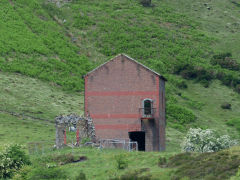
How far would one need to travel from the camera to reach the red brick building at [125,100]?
222 feet

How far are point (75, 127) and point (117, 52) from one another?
7363 cm

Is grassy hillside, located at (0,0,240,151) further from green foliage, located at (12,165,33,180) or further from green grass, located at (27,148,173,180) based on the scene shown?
green foliage, located at (12,165,33,180)

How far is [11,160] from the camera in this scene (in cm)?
4991

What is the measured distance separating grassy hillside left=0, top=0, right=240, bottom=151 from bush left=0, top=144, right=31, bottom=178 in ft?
77.4

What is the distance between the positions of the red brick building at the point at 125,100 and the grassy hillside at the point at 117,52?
1058 cm

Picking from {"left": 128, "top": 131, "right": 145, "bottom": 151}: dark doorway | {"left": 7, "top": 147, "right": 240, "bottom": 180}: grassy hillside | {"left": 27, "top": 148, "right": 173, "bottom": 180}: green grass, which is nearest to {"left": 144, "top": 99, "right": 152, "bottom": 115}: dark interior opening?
{"left": 128, "top": 131, "right": 145, "bottom": 151}: dark doorway

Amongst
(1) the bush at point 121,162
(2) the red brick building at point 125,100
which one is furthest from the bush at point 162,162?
(2) the red brick building at point 125,100

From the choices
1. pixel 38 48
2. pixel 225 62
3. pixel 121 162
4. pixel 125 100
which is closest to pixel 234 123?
pixel 225 62

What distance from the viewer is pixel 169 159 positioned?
4609 cm

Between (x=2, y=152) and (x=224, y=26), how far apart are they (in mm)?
115685

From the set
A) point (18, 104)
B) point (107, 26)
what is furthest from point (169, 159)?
point (107, 26)

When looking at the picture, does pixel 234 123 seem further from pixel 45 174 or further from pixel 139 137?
pixel 45 174

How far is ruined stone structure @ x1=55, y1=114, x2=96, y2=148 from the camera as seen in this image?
6042cm

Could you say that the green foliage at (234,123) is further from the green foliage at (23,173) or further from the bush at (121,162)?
the green foliage at (23,173)
